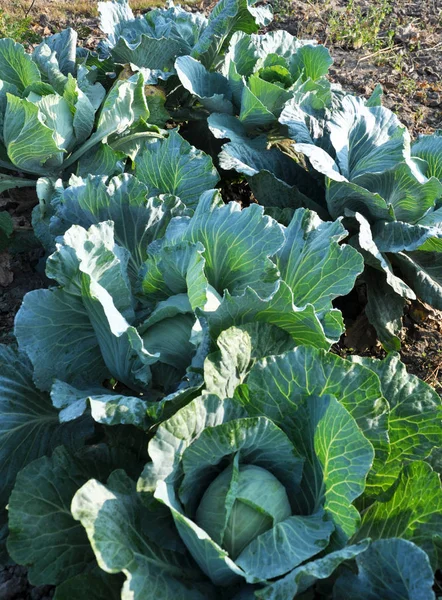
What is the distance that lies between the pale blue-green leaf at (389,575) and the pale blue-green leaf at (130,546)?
405mm

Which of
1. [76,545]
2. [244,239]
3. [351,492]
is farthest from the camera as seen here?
[244,239]

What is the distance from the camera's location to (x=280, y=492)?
1861mm

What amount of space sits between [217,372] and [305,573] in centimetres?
62

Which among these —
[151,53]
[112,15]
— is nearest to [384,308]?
[151,53]

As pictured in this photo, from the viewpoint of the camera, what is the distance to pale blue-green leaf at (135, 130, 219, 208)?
2.95 meters

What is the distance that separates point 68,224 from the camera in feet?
8.87

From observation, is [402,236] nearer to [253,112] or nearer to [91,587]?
[253,112]

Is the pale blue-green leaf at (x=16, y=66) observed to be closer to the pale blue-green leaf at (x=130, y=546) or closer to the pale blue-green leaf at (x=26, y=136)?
the pale blue-green leaf at (x=26, y=136)

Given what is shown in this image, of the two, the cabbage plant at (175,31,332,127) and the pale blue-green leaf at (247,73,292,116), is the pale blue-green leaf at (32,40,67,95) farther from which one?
the pale blue-green leaf at (247,73,292,116)

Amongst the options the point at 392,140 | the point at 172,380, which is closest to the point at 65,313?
the point at 172,380

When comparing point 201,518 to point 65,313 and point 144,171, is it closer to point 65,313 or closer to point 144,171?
point 65,313

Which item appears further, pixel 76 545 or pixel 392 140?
pixel 392 140

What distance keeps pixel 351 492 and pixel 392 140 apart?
1890mm

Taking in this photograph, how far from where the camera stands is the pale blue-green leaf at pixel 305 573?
158 centimetres
